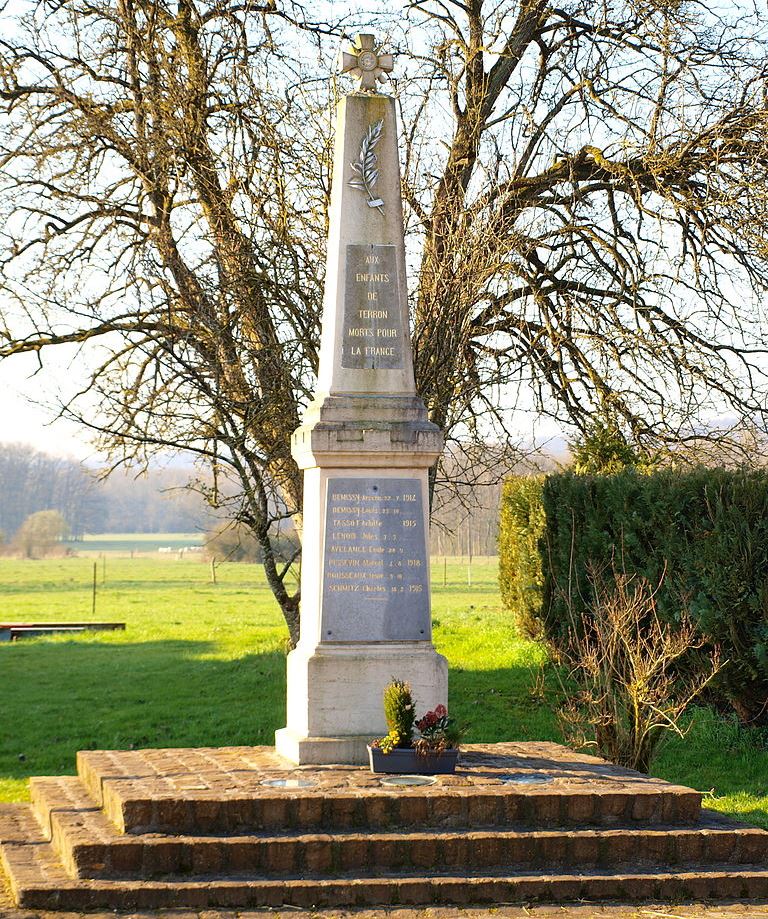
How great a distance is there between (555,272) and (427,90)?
314 cm

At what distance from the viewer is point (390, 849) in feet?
24.1

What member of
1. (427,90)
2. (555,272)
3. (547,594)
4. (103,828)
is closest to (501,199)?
(427,90)

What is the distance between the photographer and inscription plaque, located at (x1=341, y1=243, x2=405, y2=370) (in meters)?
9.55

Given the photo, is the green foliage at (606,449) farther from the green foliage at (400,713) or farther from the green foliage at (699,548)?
the green foliage at (400,713)

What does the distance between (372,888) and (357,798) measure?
0.74 metres

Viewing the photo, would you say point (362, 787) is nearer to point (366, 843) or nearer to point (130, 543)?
point (366, 843)

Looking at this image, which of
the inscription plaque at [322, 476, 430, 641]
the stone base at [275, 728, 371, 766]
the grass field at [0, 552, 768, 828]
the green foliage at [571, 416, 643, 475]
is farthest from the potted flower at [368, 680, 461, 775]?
the green foliage at [571, 416, 643, 475]

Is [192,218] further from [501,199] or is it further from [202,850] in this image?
[202,850]

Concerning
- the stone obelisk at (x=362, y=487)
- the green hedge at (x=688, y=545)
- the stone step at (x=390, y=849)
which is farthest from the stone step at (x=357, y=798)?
the green hedge at (x=688, y=545)

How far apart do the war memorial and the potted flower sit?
22 cm

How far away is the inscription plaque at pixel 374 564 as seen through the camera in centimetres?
927

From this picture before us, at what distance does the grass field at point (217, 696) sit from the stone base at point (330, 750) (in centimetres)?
307

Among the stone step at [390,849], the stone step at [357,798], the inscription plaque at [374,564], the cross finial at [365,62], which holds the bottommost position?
the stone step at [390,849]

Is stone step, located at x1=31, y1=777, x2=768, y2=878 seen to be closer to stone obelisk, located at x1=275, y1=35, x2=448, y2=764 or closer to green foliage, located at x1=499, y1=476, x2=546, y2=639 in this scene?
stone obelisk, located at x1=275, y1=35, x2=448, y2=764
